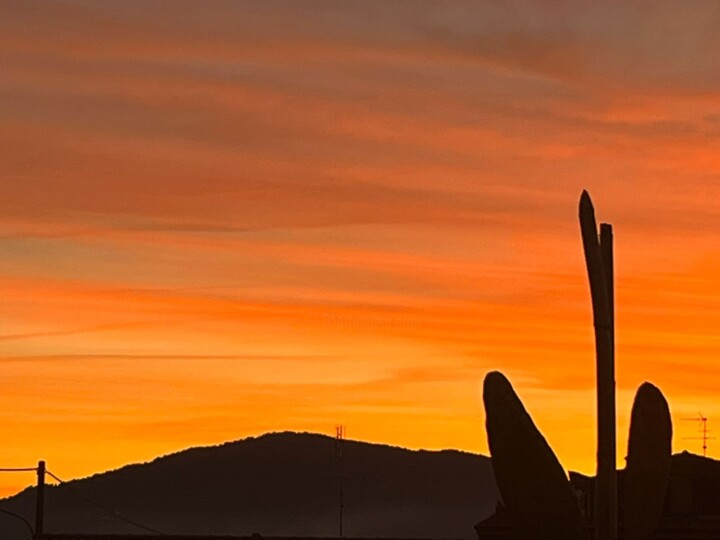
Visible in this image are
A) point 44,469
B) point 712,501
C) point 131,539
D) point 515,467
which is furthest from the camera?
point 131,539

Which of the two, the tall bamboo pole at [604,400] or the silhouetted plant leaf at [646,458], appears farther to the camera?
the tall bamboo pole at [604,400]

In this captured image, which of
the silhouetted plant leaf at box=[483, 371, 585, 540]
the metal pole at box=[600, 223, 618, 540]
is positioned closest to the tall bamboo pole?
the metal pole at box=[600, 223, 618, 540]

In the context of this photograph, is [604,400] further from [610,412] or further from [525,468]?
[525,468]

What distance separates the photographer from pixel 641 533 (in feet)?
130

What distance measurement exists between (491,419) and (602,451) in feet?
9.34

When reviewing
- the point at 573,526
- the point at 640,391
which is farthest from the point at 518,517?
the point at 640,391

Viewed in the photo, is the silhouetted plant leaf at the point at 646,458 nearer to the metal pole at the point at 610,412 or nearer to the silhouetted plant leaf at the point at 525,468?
the metal pole at the point at 610,412

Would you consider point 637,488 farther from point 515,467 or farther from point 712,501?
point 712,501

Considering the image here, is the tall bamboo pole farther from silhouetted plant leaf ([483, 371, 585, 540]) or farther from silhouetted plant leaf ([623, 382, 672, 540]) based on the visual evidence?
silhouetted plant leaf ([483, 371, 585, 540])

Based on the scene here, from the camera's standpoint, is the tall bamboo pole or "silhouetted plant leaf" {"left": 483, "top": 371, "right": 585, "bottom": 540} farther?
the tall bamboo pole

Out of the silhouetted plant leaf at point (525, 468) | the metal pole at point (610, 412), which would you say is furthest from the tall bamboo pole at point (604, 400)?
the silhouetted plant leaf at point (525, 468)

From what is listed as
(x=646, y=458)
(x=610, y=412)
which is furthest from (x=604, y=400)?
(x=646, y=458)

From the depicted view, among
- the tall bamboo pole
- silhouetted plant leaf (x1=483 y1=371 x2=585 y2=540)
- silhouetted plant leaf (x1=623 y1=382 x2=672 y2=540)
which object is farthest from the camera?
the tall bamboo pole

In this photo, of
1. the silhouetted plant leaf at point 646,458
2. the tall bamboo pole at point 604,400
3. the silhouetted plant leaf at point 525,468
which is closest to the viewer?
the silhouetted plant leaf at point 525,468
